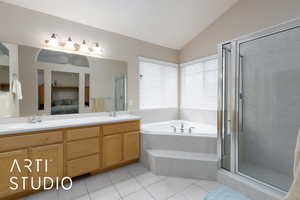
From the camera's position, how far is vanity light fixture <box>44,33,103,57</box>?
224cm

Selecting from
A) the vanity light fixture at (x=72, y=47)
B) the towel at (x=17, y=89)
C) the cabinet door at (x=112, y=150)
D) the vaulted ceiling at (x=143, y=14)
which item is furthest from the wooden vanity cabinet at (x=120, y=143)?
the vaulted ceiling at (x=143, y=14)

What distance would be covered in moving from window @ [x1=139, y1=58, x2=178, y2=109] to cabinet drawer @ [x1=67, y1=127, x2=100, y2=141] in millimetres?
1333

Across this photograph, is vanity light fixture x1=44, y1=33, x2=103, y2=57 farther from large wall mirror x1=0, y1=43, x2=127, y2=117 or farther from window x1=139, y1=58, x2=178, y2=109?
window x1=139, y1=58, x2=178, y2=109

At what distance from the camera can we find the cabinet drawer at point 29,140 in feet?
5.16

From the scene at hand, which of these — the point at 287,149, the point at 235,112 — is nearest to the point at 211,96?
the point at 235,112

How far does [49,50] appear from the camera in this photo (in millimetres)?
2238

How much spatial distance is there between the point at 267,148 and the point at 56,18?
3.86 meters

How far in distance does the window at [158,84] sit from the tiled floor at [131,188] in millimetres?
1533

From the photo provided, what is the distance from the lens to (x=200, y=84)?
338cm

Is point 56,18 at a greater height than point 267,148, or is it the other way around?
point 56,18

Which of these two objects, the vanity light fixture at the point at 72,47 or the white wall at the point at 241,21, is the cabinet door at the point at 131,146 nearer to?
the vanity light fixture at the point at 72,47

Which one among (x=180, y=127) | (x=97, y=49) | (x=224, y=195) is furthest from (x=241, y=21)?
(x=224, y=195)

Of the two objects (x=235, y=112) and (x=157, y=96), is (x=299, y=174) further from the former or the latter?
(x=157, y=96)

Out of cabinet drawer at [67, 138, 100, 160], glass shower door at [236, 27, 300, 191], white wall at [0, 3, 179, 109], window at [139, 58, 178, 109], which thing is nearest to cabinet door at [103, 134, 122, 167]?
cabinet drawer at [67, 138, 100, 160]
